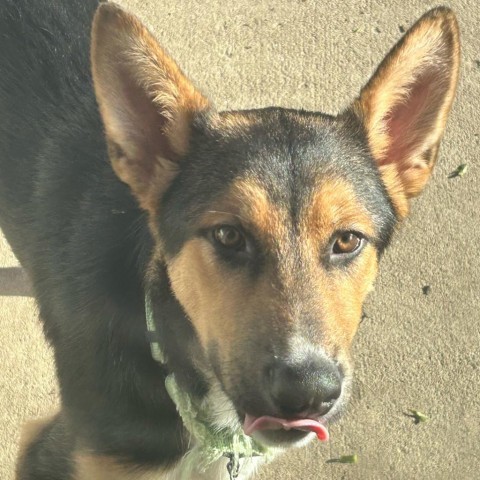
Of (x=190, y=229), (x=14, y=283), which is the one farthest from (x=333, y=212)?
(x=14, y=283)

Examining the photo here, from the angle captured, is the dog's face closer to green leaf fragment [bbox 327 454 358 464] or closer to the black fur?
the black fur

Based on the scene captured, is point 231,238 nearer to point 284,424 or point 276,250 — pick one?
point 276,250

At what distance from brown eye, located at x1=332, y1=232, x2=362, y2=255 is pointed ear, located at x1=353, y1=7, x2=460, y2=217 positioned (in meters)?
0.37

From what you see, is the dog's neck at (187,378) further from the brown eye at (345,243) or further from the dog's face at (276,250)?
the brown eye at (345,243)

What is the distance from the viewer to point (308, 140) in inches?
109

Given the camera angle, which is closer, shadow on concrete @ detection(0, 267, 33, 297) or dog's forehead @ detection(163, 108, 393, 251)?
dog's forehead @ detection(163, 108, 393, 251)

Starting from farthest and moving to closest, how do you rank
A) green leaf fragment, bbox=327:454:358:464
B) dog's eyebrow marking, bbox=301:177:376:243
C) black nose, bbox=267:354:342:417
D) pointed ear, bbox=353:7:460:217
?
green leaf fragment, bbox=327:454:358:464
pointed ear, bbox=353:7:460:217
dog's eyebrow marking, bbox=301:177:376:243
black nose, bbox=267:354:342:417

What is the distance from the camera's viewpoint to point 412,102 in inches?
116

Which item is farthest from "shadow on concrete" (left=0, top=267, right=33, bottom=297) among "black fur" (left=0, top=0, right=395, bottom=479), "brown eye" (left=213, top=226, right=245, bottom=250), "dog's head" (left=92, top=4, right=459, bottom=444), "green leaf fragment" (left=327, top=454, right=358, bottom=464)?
"brown eye" (left=213, top=226, right=245, bottom=250)

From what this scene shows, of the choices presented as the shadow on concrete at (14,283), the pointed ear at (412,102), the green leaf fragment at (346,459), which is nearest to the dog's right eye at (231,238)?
the pointed ear at (412,102)

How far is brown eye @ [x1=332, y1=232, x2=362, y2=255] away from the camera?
265 cm

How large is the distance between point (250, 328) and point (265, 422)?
0.34 meters

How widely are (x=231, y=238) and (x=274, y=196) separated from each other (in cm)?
21

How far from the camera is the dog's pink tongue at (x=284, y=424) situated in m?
2.46
